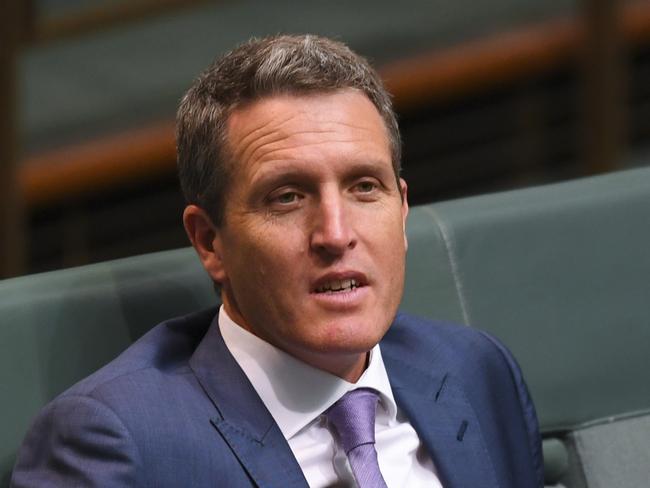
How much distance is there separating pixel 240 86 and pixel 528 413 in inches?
24.2

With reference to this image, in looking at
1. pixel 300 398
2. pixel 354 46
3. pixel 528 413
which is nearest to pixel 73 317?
pixel 300 398

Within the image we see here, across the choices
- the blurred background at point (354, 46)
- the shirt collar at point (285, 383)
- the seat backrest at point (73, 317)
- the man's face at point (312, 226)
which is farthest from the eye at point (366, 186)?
the blurred background at point (354, 46)

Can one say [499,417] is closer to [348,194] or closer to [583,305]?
[583,305]

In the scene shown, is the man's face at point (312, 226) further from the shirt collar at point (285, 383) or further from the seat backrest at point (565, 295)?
the seat backrest at point (565, 295)

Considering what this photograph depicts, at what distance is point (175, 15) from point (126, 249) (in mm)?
879

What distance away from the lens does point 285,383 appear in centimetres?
157

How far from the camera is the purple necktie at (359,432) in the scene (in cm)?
154

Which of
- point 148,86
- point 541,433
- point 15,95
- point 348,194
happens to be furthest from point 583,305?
point 148,86

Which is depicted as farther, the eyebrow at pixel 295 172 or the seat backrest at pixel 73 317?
the seat backrest at pixel 73 317

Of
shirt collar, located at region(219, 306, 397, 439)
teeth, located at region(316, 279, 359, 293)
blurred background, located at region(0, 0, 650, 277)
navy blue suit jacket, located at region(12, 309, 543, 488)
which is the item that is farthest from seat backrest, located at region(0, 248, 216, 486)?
blurred background, located at region(0, 0, 650, 277)

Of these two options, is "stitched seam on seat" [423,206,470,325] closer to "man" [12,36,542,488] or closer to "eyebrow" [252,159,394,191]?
"man" [12,36,542,488]

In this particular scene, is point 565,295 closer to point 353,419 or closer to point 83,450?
point 353,419

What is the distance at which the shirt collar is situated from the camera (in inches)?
61.5

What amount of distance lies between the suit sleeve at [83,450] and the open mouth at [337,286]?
26cm
